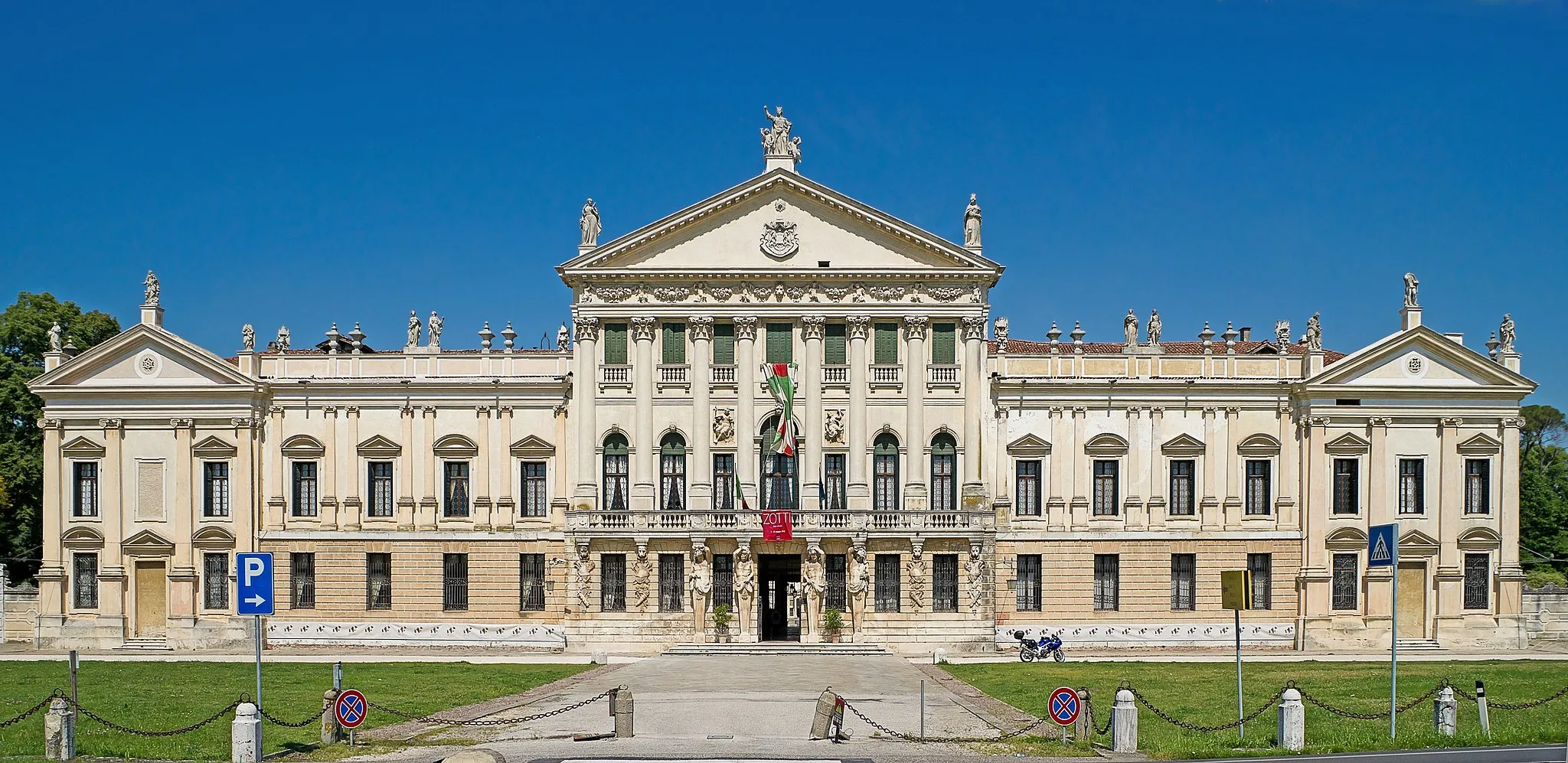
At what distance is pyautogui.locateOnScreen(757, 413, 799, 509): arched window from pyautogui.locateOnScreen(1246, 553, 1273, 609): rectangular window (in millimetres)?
16593

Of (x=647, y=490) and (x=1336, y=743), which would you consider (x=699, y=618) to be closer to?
(x=647, y=490)

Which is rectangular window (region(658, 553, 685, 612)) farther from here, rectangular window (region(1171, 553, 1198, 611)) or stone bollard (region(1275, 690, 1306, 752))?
stone bollard (region(1275, 690, 1306, 752))

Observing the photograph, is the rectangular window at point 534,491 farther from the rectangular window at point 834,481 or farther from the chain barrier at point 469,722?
the chain barrier at point 469,722

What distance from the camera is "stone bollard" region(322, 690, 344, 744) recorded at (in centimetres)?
2670

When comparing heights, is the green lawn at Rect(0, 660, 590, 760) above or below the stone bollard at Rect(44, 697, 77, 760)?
below

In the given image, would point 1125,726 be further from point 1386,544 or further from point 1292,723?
point 1386,544

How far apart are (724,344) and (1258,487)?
20218 millimetres

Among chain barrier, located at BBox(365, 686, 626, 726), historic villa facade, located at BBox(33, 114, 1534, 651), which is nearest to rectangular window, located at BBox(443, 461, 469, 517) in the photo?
historic villa facade, located at BBox(33, 114, 1534, 651)

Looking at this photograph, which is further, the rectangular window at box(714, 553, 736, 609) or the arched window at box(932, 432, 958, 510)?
the arched window at box(932, 432, 958, 510)

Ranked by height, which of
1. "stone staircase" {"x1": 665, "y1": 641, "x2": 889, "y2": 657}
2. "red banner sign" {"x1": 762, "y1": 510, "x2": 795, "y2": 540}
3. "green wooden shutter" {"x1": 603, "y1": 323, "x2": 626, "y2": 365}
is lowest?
"stone staircase" {"x1": 665, "y1": 641, "x2": 889, "y2": 657}

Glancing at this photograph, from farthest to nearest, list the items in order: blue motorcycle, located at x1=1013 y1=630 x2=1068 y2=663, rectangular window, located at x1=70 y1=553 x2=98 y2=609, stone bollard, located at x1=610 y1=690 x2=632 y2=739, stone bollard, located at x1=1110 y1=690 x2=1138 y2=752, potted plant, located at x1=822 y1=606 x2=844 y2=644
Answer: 1. rectangular window, located at x1=70 y1=553 x2=98 y2=609
2. potted plant, located at x1=822 y1=606 x2=844 y2=644
3. blue motorcycle, located at x1=1013 y1=630 x2=1068 y2=663
4. stone bollard, located at x1=610 y1=690 x2=632 y2=739
5. stone bollard, located at x1=1110 y1=690 x2=1138 y2=752

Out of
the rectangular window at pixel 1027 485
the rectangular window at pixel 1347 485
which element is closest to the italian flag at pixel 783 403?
the rectangular window at pixel 1027 485

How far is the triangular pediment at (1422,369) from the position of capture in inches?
2003

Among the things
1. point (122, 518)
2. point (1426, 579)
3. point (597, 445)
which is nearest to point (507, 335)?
point (597, 445)
